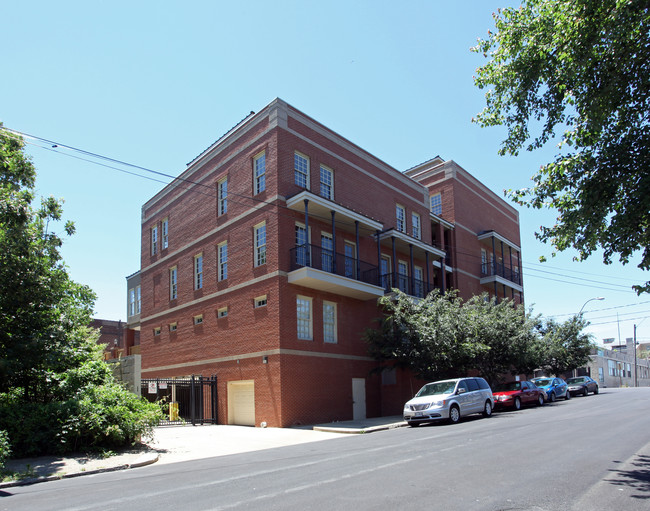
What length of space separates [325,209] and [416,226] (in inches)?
396

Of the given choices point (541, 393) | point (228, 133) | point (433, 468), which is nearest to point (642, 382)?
point (541, 393)

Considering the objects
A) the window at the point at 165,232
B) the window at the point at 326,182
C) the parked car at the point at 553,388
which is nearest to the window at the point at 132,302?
the window at the point at 165,232

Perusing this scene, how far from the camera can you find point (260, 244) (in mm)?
23422

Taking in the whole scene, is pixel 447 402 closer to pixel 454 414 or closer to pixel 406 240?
pixel 454 414

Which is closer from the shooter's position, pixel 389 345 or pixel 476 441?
pixel 476 441

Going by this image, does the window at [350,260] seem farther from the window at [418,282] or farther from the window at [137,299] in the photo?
the window at [137,299]

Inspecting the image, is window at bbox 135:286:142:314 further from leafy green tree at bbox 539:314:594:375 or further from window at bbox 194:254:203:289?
leafy green tree at bbox 539:314:594:375

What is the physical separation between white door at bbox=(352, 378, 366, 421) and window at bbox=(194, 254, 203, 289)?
949 cm

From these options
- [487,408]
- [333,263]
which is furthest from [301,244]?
[487,408]

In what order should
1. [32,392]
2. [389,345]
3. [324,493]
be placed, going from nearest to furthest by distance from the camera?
1. [324,493]
2. [32,392]
3. [389,345]

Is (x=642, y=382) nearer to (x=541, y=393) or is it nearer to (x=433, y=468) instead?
(x=541, y=393)

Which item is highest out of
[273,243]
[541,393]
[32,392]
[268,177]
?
[268,177]

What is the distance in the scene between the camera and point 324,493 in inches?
286

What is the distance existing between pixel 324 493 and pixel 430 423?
1307 cm
